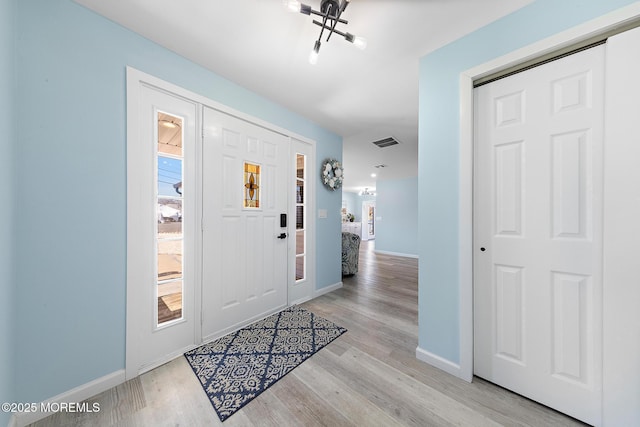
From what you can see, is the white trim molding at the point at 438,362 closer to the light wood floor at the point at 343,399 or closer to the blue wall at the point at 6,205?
the light wood floor at the point at 343,399

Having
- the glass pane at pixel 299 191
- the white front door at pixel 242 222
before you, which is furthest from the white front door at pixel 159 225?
the glass pane at pixel 299 191

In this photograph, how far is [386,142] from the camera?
13.0 feet

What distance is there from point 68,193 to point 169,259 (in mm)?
762

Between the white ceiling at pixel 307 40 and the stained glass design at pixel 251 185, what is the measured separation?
85 cm

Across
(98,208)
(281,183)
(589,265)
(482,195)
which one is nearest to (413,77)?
(482,195)

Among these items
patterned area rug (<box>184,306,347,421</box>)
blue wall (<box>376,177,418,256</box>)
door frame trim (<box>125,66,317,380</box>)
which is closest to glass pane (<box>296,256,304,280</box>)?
patterned area rug (<box>184,306,347,421</box>)

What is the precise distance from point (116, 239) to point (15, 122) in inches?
31.6

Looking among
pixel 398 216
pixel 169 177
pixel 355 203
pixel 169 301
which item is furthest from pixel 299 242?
pixel 355 203

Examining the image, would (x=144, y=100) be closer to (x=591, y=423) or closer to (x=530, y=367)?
(x=530, y=367)

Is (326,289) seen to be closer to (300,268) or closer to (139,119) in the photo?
(300,268)

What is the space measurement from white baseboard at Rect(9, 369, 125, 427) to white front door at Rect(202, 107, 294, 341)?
0.62m

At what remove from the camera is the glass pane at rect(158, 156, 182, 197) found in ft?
5.75

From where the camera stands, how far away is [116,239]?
5.00ft

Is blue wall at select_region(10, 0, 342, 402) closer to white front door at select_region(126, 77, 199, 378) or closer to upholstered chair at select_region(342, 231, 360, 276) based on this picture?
white front door at select_region(126, 77, 199, 378)
